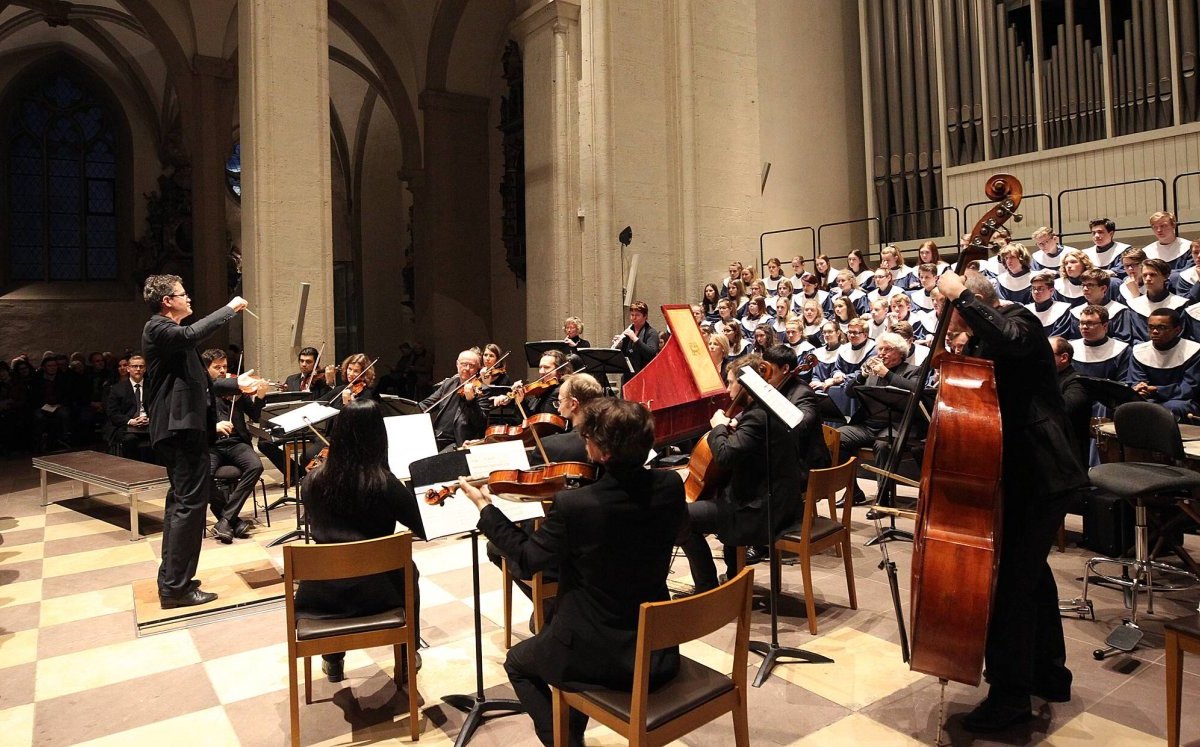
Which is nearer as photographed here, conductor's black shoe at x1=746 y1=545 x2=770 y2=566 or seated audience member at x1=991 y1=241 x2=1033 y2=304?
conductor's black shoe at x1=746 y1=545 x2=770 y2=566

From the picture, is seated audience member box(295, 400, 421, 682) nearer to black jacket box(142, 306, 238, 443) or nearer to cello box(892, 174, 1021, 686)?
black jacket box(142, 306, 238, 443)

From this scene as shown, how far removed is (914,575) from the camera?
2852 mm

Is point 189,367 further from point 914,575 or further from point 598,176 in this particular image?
point 598,176

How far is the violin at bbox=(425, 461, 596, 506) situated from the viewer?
291 centimetres

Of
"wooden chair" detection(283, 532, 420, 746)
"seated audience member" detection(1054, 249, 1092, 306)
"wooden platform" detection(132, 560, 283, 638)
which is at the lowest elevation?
"wooden platform" detection(132, 560, 283, 638)

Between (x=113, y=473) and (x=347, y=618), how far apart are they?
14.1 feet

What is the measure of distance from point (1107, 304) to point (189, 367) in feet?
21.8

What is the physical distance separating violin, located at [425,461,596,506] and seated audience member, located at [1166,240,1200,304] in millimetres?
5637

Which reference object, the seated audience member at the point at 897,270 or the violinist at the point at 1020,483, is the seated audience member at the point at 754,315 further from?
the violinist at the point at 1020,483

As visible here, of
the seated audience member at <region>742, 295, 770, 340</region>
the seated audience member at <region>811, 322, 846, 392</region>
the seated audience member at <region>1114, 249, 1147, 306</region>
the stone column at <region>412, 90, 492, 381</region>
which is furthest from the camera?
the stone column at <region>412, 90, 492, 381</region>

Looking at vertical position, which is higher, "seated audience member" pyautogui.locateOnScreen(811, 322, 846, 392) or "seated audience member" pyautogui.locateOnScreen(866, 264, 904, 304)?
"seated audience member" pyautogui.locateOnScreen(866, 264, 904, 304)

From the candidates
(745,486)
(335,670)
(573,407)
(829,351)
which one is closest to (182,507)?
(335,670)

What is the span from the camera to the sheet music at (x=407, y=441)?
3824mm

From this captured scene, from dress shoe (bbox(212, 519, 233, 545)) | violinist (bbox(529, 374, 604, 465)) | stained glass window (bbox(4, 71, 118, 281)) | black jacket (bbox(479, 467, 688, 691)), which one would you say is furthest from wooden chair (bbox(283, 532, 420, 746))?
stained glass window (bbox(4, 71, 118, 281))
